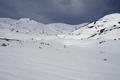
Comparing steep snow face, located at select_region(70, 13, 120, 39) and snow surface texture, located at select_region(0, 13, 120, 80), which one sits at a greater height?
steep snow face, located at select_region(70, 13, 120, 39)

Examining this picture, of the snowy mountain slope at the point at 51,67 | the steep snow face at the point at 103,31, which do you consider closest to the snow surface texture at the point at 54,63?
the snowy mountain slope at the point at 51,67

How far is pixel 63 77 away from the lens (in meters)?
4.47

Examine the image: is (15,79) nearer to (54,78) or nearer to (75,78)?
(54,78)

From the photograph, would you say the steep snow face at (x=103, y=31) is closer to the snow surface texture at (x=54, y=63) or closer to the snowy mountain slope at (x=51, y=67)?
the snow surface texture at (x=54, y=63)

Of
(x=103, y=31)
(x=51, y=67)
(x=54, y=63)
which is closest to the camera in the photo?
(x=51, y=67)

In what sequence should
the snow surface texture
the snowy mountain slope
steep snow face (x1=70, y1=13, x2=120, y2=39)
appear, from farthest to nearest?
steep snow face (x1=70, y1=13, x2=120, y2=39) < the snow surface texture < the snowy mountain slope

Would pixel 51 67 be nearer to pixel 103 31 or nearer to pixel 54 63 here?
pixel 54 63

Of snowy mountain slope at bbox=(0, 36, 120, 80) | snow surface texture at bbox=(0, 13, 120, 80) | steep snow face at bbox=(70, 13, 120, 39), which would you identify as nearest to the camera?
snowy mountain slope at bbox=(0, 36, 120, 80)

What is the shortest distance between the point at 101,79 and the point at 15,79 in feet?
Result: 9.39

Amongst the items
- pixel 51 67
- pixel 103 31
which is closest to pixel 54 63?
pixel 51 67

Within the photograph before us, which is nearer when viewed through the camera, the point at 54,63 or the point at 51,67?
the point at 51,67

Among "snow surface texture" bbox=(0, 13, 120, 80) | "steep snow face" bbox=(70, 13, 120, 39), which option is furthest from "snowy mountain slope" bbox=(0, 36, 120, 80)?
"steep snow face" bbox=(70, 13, 120, 39)

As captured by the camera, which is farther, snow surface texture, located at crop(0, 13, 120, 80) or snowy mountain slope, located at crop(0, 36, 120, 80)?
snow surface texture, located at crop(0, 13, 120, 80)

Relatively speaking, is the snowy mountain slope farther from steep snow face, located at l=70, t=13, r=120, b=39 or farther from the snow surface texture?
steep snow face, located at l=70, t=13, r=120, b=39
